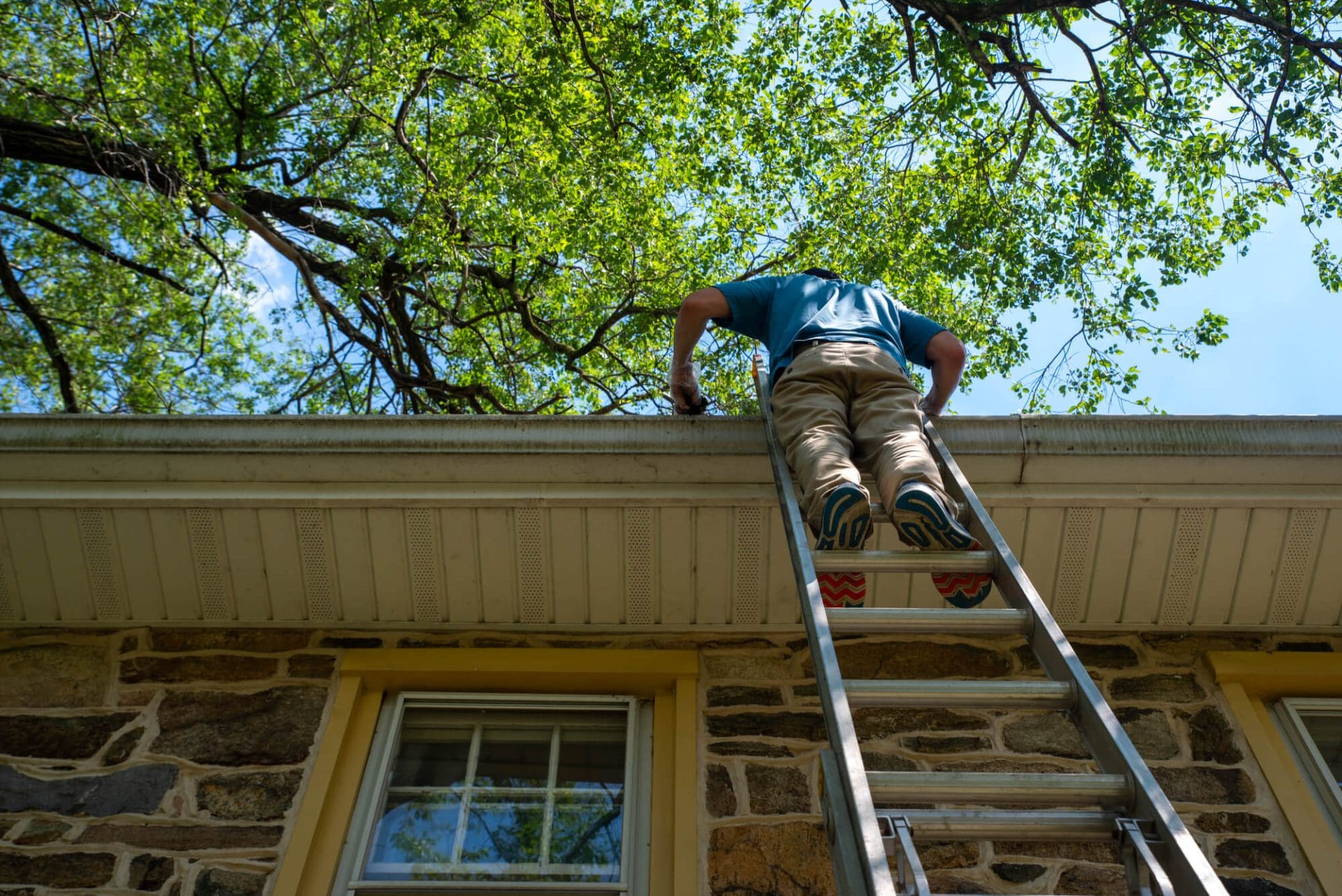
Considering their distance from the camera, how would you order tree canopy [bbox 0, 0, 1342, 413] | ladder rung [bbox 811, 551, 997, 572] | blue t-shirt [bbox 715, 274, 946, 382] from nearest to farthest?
ladder rung [bbox 811, 551, 997, 572], blue t-shirt [bbox 715, 274, 946, 382], tree canopy [bbox 0, 0, 1342, 413]

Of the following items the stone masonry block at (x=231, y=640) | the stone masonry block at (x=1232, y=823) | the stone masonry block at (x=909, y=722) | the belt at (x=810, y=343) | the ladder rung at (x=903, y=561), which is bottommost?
the stone masonry block at (x=1232, y=823)

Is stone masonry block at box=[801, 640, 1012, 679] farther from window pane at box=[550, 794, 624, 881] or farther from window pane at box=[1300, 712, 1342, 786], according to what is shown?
window pane at box=[1300, 712, 1342, 786]

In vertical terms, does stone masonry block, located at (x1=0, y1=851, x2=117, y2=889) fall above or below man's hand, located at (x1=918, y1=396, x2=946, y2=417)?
below

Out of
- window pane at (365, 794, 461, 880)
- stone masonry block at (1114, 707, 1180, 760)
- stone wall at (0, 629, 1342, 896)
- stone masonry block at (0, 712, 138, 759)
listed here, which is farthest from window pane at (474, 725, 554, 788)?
stone masonry block at (1114, 707, 1180, 760)

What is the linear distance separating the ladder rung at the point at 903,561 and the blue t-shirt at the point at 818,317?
101cm

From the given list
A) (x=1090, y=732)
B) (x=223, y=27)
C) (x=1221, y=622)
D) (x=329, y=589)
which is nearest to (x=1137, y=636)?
(x=1221, y=622)

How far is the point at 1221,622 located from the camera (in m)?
4.00

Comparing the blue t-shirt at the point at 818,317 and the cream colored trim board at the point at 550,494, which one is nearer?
the blue t-shirt at the point at 818,317

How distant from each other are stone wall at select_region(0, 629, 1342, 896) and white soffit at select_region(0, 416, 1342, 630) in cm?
17

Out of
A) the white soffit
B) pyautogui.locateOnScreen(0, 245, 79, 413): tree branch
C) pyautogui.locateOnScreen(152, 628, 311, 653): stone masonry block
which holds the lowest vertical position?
pyautogui.locateOnScreen(152, 628, 311, 653): stone masonry block

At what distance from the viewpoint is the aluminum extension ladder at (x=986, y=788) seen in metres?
1.78

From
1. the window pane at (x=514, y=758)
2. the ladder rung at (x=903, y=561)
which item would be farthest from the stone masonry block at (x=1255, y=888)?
the window pane at (x=514, y=758)

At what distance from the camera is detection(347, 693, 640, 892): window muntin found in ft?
10.9

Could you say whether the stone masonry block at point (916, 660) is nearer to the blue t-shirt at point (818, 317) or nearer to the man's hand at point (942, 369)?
A: the man's hand at point (942, 369)
